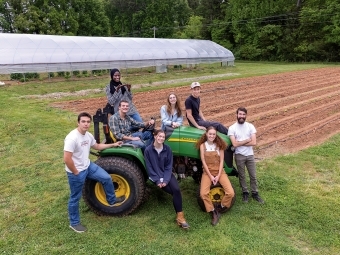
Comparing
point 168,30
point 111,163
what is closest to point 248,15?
point 168,30

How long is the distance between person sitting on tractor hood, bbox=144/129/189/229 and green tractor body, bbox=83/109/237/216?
0.69 feet

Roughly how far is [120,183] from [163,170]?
0.63m

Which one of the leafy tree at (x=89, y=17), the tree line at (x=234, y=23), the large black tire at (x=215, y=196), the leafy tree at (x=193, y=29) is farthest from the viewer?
the leafy tree at (x=193, y=29)

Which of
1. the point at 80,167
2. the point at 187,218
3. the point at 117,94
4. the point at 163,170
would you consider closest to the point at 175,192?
the point at 163,170

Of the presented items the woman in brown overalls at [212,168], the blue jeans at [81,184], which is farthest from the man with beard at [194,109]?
the blue jeans at [81,184]

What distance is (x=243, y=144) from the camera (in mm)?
4215

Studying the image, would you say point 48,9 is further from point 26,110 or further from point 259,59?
point 26,110

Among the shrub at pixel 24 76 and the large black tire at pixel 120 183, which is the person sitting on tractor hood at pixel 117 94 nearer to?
the large black tire at pixel 120 183

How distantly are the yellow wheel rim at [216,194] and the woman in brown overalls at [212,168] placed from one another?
10 centimetres

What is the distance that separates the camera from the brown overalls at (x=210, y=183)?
12.8 feet

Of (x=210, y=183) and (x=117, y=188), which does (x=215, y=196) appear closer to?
(x=210, y=183)

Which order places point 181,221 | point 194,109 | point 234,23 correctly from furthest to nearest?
point 234,23, point 194,109, point 181,221

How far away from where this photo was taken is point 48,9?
111ft

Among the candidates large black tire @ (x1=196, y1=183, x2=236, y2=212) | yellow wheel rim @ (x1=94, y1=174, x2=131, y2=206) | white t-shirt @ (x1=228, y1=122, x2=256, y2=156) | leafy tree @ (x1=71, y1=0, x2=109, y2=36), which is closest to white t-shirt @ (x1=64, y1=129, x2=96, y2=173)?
yellow wheel rim @ (x1=94, y1=174, x2=131, y2=206)
